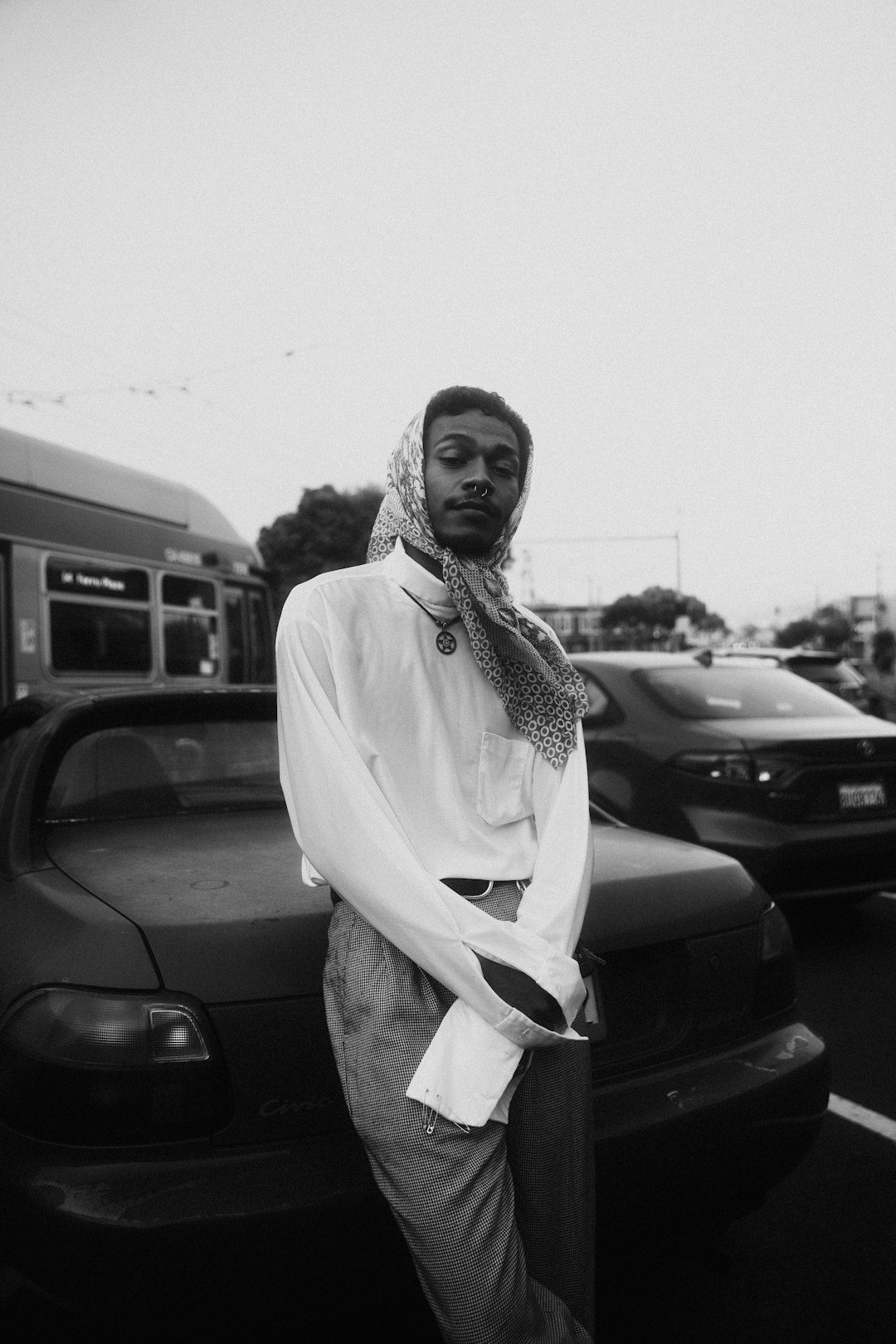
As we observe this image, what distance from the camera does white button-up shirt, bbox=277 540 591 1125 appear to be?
4.80ft

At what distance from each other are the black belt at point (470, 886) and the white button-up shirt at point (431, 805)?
12 mm

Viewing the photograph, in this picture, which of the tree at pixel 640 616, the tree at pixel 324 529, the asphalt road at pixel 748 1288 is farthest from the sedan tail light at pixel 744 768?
the tree at pixel 640 616

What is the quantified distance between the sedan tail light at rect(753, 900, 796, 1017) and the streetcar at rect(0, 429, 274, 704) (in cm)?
621

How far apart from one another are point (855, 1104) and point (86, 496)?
8144 mm

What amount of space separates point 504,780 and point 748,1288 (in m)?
1.50

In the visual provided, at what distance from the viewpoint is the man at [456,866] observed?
1.45m

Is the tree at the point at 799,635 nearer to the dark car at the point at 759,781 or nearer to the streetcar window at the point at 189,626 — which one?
the streetcar window at the point at 189,626

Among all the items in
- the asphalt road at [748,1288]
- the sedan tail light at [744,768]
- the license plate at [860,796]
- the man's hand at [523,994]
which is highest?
the man's hand at [523,994]

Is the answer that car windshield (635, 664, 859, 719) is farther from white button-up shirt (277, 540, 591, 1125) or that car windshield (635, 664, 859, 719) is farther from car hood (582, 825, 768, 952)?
white button-up shirt (277, 540, 591, 1125)

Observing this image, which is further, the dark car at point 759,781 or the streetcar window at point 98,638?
the streetcar window at point 98,638

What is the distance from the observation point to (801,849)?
482 cm

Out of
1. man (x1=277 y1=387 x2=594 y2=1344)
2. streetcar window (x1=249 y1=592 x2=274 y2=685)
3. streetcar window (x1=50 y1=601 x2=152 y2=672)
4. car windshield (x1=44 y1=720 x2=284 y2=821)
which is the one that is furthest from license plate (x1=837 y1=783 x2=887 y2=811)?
streetcar window (x1=249 y1=592 x2=274 y2=685)

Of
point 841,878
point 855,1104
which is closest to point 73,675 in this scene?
point 841,878

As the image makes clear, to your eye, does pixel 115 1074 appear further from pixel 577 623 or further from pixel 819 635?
pixel 577 623
